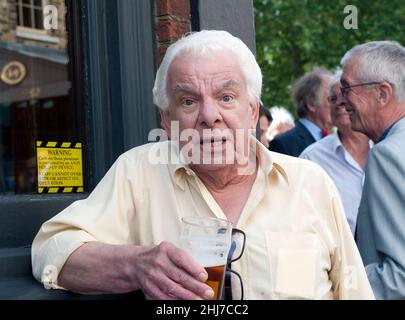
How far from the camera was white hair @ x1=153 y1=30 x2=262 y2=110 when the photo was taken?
1.93 metres

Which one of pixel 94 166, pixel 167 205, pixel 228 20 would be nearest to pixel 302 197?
pixel 167 205

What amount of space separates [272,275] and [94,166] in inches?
51.4

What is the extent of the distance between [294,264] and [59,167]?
4.52 feet

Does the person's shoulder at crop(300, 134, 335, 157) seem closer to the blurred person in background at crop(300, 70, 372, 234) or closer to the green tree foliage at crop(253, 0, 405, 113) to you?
the blurred person in background at crop(300, 70, 372, 234)

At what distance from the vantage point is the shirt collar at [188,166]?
6.59ft

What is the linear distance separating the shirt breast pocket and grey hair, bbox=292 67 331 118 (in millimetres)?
3425

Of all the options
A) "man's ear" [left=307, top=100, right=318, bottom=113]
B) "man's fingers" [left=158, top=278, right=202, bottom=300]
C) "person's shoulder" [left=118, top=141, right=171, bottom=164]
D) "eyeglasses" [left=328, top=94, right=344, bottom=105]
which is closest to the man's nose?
"person's shoulder" [left=118, top=141, right=171, bottom=164]

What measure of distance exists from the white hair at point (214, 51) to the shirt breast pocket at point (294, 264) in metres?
0.51

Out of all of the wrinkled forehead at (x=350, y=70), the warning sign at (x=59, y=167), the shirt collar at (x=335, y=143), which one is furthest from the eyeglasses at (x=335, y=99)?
the warning sign at (x=59, y=167)

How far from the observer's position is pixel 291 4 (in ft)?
37.7

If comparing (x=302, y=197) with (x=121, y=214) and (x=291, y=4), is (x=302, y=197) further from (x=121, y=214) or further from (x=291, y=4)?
(x=291, y=4)

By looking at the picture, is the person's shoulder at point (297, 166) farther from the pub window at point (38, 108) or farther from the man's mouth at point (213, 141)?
the pub window at point (38, 108)

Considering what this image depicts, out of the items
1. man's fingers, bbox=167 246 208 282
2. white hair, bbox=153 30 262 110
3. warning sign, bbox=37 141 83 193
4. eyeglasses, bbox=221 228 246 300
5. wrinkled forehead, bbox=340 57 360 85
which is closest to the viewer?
man's fingers, bbox=167 246 208 282
